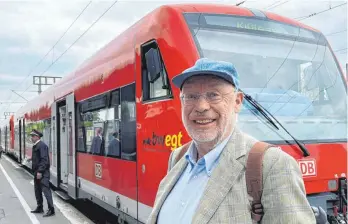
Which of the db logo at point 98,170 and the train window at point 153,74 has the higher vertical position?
the train window at point 153,74

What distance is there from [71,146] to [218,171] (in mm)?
7605

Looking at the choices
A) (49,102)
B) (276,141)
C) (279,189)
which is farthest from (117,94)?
(49,102)

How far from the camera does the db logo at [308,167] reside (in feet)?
12.7

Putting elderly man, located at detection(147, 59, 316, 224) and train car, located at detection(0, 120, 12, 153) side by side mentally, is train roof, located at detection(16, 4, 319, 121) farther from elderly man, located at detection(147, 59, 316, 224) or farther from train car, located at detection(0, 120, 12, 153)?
train car, located at detection(0, 120, 12, 153)

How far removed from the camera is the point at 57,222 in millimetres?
8234

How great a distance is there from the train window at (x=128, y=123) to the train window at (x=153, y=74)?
0.38 metres

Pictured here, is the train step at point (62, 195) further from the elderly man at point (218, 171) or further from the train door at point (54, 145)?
the elderly man at point (218, 171)

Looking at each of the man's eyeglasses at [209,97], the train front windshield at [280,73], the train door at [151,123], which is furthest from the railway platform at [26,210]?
the man's eyeglasses at [209,97]

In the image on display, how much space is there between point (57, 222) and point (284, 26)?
5892 millimetres

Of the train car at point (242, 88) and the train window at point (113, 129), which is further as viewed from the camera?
the train window at point (113, 129)

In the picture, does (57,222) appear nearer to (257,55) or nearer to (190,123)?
(257,55)

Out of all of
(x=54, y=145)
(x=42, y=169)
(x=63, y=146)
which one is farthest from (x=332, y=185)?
(x=54, y=145)

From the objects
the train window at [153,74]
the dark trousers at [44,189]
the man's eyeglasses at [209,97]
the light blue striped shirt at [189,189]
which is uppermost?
the train window at [153,74]

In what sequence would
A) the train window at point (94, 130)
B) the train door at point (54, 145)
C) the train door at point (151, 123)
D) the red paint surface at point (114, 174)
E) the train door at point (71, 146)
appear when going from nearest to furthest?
the train door at point (151, 123)
the red paint surface at point (114, 174)
the train window at point (94, 130)
the train door at point (71, 146)
the train door at point (54, 145)
